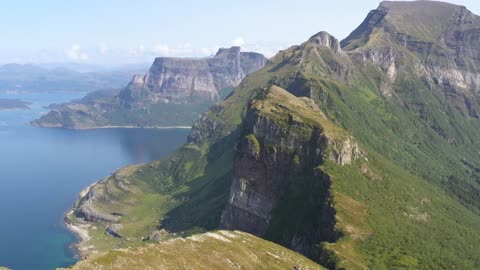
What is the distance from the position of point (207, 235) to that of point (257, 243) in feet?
64.4

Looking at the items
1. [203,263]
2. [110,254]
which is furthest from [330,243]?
[110,254]

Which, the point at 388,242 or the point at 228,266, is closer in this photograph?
the point at 228,266

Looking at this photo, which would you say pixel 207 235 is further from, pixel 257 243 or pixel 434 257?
pixel 434 257

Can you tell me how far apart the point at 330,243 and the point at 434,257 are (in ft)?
133

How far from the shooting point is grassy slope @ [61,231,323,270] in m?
137

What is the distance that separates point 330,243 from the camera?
641 feet

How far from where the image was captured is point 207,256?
6353 inches

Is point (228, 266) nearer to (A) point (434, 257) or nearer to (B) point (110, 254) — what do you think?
(B) point (110, 254)

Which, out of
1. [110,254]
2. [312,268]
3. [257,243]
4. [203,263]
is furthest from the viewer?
[257,243]

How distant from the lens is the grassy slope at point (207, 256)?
13733 cm

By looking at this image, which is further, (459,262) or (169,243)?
(459,262)

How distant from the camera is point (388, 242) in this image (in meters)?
199

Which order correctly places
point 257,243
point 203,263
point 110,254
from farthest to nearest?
1. point 257,243
2. point 203,263
3. point 110,254

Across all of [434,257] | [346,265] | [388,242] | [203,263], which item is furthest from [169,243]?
[434,257]
